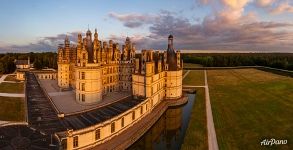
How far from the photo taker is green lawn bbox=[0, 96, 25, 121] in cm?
3612

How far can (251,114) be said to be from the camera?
1626 inches

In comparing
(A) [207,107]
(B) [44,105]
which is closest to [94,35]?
(B) [44,105]

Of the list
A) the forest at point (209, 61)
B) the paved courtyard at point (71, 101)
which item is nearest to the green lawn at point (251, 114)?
the paved courtyard at point (71, 101)

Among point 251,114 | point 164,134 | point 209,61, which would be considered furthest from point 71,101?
point 209,61

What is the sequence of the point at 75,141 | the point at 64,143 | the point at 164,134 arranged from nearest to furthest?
the point at 75,141 < the point at 64,143 < the point at 164,134

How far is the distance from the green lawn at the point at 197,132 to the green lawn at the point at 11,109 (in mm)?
24937

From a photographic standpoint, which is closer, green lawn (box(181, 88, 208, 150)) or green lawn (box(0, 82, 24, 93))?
green lawn (box(181, 88, 208, 150))

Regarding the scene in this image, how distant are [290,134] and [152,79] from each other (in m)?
22.3

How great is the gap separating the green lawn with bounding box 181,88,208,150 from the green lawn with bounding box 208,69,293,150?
1.92 m

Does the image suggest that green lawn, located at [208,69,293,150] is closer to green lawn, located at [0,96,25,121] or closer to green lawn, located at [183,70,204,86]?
green lawn, located at [183,70,204,86]

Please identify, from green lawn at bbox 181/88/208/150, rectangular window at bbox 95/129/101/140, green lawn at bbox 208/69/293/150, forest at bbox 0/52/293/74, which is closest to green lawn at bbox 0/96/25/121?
rectangular window at bbox 95/129/101/140

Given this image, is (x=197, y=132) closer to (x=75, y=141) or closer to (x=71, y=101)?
(x=75, y=141)

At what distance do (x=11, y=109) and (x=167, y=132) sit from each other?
26891mm

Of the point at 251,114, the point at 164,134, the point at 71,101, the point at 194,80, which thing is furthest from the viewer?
the point at 194,80
